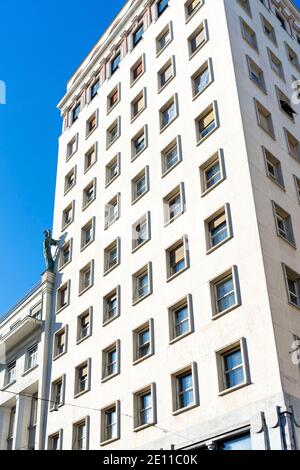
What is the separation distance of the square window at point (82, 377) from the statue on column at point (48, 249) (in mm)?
8128

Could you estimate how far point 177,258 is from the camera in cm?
2769

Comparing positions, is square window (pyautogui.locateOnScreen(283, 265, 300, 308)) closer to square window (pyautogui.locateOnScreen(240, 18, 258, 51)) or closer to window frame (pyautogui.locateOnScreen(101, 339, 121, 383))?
window frame (pyautogui.locateOnScreen(101, 339, 121, 383))

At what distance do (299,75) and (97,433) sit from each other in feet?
Result: 75.4

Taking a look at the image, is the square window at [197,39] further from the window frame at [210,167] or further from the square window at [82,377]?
the square window at [82,377]

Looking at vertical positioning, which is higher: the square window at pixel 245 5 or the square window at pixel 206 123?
the square window at pixel 245 5

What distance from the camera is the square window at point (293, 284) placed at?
24.3 meters

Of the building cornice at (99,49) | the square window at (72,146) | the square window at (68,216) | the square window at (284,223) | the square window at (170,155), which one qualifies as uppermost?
the building cornice at (99,49)

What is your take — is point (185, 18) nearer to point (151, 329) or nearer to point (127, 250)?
point (127, 250)

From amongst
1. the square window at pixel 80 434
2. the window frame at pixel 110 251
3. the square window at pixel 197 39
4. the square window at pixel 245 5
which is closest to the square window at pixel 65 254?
the window frame at pixel 110 251

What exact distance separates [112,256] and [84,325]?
3.90 meters

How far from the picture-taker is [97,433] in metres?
27.3

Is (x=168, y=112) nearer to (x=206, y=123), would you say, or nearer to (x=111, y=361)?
(x=206, y=123)

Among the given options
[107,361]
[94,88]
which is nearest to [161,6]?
[94,88]
